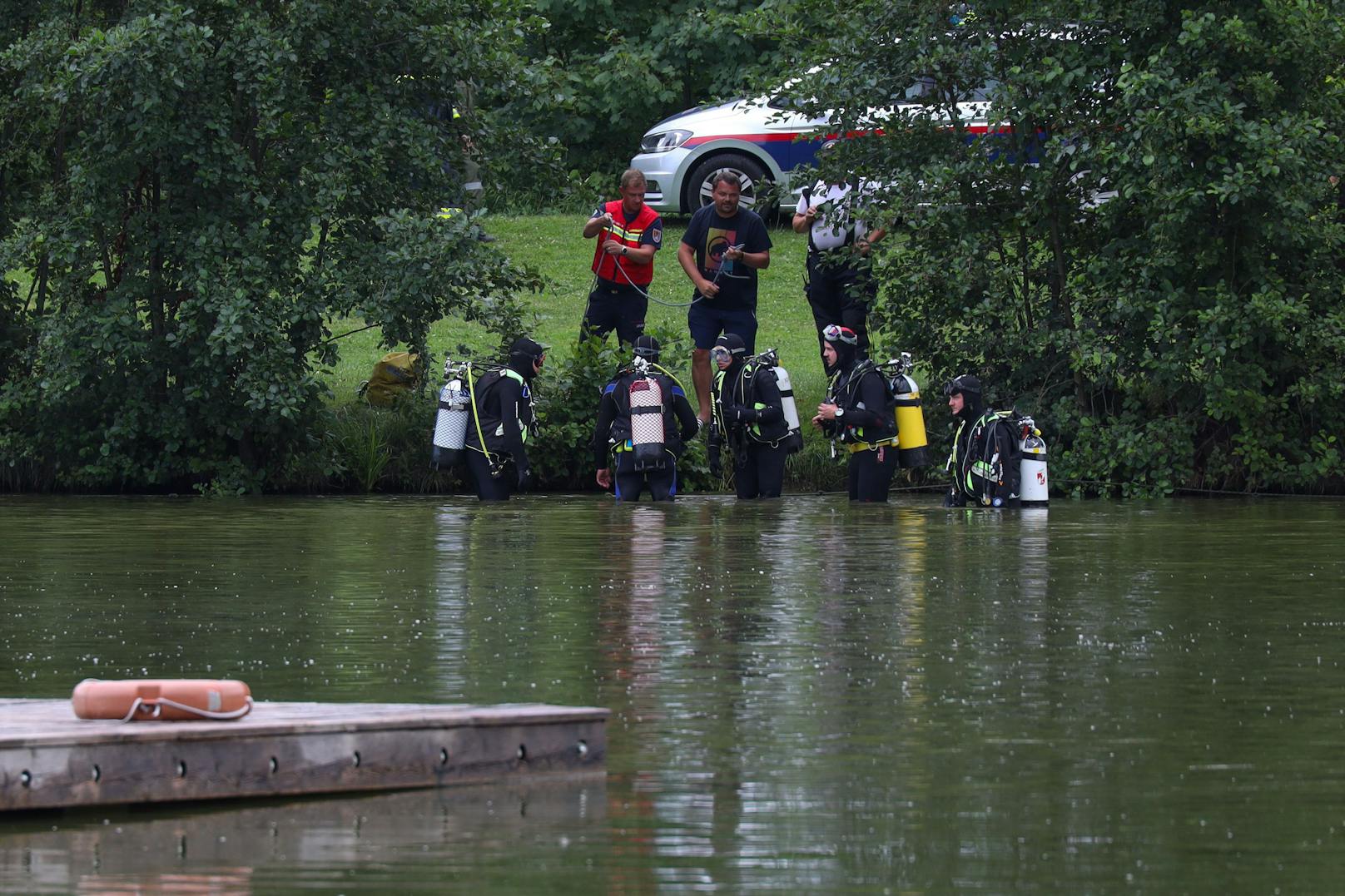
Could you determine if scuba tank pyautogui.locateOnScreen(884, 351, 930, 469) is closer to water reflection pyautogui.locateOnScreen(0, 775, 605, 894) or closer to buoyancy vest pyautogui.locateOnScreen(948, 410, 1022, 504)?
buoyancy vest pyautogui.locateOnScreen(948, 410, 1022, 504)

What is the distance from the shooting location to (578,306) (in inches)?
1072

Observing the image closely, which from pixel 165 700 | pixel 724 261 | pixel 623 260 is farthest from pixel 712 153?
pixel 165 700

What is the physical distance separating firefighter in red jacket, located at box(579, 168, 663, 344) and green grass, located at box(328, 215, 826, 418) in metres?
0.35

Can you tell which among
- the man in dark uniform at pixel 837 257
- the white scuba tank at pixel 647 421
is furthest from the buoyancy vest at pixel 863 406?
the white scuba tank at pixel 647 421

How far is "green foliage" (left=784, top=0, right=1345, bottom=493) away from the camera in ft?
64.5

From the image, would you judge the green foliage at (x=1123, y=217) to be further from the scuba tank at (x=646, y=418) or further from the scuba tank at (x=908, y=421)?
the scuba tank at (x=646, y=418)

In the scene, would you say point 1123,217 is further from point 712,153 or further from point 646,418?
point 712,153

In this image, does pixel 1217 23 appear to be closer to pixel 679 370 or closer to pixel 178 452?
pixel 679 370

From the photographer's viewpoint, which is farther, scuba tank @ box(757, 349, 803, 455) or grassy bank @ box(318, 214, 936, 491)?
grassy bank @ box(318, 214, 936, 491)

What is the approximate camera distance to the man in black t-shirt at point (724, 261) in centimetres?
2109

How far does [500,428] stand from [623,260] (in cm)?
218

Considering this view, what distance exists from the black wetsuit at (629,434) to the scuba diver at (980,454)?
7.06 feet

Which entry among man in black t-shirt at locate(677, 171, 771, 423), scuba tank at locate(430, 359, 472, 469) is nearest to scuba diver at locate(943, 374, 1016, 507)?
man in black t-shirt at locate(677, 171, 771, 423)

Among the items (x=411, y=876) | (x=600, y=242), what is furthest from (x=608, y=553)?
(x=411, y=876)
